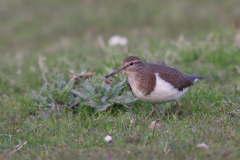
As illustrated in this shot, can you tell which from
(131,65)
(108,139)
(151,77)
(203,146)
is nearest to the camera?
(203,146)

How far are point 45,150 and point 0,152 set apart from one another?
53 centimetres

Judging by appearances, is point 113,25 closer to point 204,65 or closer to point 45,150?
point 204,65

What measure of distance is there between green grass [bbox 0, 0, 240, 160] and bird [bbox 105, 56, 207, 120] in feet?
0.88

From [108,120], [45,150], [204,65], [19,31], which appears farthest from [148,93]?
[19,31]

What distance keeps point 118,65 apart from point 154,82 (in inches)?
77.3

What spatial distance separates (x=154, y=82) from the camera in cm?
439

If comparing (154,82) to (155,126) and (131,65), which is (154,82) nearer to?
(131,65)

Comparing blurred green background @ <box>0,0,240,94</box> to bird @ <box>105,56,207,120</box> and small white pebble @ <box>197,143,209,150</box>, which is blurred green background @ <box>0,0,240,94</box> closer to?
bird @ <box>105,56,207,120</box>

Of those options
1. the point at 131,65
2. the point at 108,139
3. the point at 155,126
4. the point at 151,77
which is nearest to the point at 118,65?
the point at 131,65

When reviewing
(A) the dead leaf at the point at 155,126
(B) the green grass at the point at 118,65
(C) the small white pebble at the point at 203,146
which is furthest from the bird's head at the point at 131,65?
(C) the small white pebble at the point at 203,146

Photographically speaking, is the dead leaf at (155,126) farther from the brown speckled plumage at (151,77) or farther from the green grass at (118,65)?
the brown speckled plumage at (151,77)

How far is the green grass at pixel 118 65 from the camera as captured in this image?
3.60 metres

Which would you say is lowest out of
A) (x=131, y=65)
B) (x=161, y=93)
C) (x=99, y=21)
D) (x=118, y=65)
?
(x=99, y=21)

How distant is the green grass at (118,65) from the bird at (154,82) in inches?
10.6
